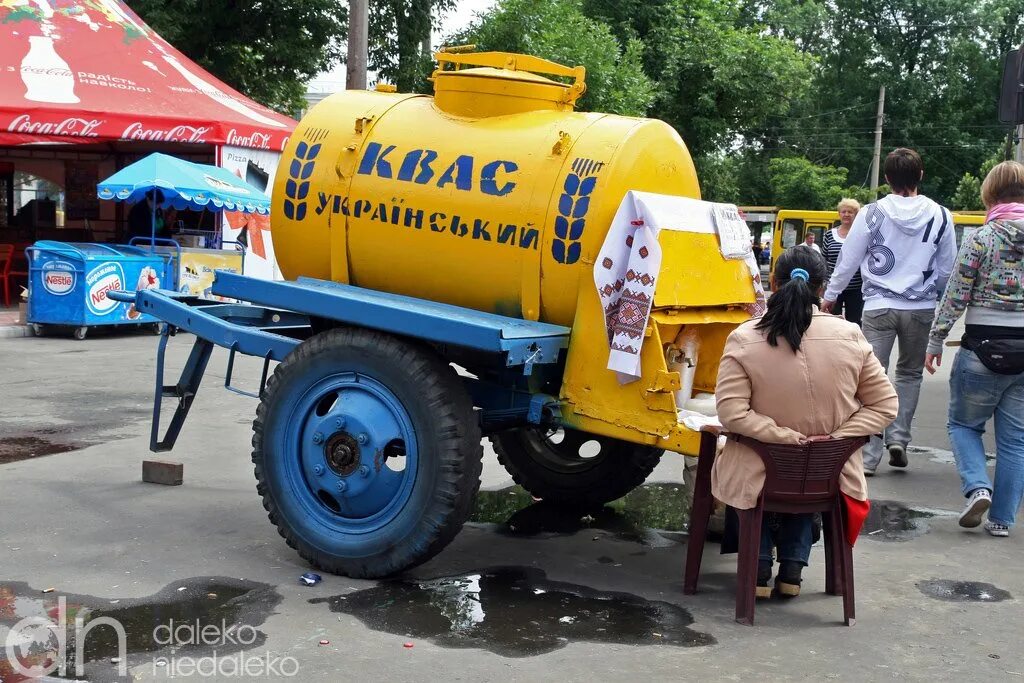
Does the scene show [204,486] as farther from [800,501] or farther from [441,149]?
[800,501]

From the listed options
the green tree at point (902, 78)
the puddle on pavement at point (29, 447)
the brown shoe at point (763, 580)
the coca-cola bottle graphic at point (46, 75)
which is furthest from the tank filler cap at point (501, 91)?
the green tree at point (902, 78)

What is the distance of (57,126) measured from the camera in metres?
15.5

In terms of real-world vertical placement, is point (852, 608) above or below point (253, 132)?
below

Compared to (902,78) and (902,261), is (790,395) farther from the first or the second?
(902,78)

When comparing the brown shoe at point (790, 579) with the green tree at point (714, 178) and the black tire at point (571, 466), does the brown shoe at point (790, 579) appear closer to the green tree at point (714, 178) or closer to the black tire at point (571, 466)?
the black tire at point (571, 466)

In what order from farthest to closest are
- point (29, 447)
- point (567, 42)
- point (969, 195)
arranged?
point (969, 195) → point (567, 42) → point (29, 447)

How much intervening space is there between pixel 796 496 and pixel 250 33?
74.1 ft

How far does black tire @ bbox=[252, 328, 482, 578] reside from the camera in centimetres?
470

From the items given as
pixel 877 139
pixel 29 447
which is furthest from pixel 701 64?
pixel 29 447

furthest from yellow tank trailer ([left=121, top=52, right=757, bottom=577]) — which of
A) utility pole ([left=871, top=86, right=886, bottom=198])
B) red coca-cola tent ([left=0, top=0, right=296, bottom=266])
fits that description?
utility pole ([left=871, top=86, right=886, bottom=198])

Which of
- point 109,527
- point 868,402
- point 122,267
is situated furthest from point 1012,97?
point 122,267

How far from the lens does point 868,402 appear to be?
4.61 m

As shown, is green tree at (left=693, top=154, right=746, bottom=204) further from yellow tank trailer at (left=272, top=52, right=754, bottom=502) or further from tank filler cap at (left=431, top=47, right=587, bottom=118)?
yellow tank trailer at (left=272, top=52, right=754, bottom=502)

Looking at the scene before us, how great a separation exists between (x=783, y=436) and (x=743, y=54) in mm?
27692
